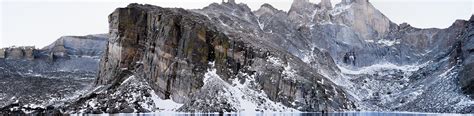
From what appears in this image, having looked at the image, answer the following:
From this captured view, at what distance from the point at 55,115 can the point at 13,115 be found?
9448 mm

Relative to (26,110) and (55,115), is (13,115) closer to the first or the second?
(55,115)

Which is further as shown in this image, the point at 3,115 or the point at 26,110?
the point at 26,110

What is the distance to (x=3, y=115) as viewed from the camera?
6230 inches

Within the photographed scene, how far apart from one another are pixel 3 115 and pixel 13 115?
453 centimetres

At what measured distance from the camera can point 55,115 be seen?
157375 mm

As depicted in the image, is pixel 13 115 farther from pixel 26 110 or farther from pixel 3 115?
pixel 26 110

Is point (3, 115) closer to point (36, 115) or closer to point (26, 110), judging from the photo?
point (36, 115)

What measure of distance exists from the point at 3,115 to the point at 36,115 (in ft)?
31.1

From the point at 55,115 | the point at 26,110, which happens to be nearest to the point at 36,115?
the point at 55,115

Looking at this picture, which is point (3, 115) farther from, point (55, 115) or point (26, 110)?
point (26, 110)

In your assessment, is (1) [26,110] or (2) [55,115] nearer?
(2) [55,115]

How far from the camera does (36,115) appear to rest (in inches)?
6097

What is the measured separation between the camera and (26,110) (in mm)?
187625

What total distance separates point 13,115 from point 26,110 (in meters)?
33.2
